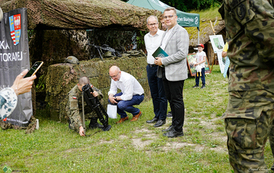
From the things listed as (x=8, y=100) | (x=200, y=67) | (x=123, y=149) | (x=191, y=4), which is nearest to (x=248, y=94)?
(x=8, y=100)

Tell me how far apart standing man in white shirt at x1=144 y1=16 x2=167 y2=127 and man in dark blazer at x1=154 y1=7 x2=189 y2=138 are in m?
0.84

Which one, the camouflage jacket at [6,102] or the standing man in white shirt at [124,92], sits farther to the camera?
the standing man in white shirt at [124,92]

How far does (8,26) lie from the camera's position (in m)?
5.53

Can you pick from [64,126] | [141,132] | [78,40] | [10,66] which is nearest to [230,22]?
[141,132]

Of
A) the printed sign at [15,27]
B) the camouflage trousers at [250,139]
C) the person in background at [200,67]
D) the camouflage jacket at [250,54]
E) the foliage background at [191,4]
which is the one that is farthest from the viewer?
the foliage background at [191,4]

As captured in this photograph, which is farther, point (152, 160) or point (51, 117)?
point (51, 117)

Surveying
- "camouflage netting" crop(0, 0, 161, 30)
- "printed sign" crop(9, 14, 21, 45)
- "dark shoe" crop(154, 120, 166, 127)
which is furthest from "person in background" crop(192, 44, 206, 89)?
"printed sign" crop(9, 14, 21, 45)

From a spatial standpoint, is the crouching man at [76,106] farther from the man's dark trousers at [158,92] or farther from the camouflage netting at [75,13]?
the camouflage netting at [75,13]

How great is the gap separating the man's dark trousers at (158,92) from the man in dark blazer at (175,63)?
810mm

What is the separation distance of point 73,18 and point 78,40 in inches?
100

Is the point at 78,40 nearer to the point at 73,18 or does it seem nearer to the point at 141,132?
the point at 73,18

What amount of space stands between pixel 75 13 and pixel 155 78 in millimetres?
2408

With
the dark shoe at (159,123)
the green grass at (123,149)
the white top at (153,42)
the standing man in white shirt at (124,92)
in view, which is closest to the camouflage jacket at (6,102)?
the green grass at (123,149)

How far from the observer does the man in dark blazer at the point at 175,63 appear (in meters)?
4.14
